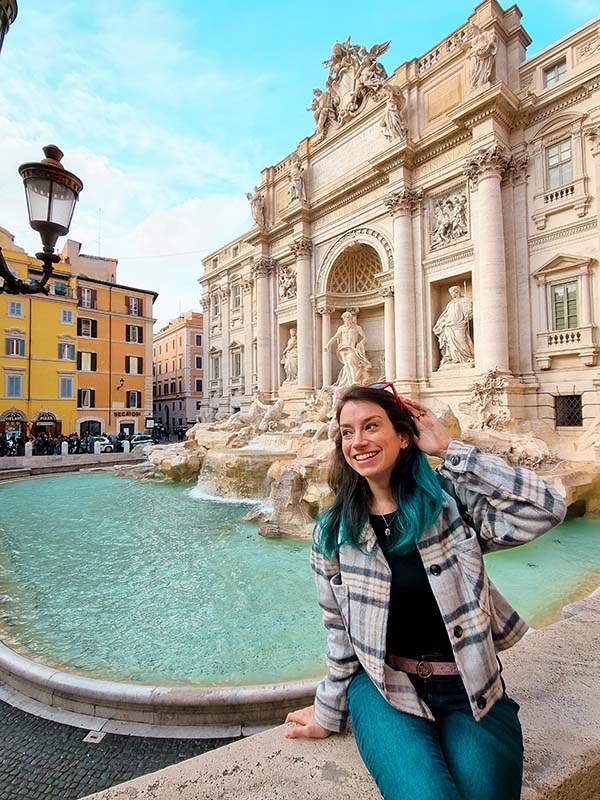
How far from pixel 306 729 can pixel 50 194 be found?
14.0 ft

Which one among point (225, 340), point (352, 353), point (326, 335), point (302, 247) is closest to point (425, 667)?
point (352, 353)

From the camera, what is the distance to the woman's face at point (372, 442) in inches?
56.7

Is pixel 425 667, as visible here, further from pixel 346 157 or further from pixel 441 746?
pixel 346 157

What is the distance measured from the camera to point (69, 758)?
255 cm

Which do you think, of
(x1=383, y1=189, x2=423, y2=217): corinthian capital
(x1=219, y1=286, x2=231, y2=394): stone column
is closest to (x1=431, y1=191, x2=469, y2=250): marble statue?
(x1=383, y1=189, x2=423, y2=217): corinthian capital

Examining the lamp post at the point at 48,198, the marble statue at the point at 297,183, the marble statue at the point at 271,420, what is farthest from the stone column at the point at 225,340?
the lamp post at the point at 48,198

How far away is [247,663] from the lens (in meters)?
3.50

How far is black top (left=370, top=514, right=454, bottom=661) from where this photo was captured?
4.36 feet

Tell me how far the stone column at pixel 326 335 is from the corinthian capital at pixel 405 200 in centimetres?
465

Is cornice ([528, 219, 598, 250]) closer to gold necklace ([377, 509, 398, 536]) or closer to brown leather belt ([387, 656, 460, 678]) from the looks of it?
gold necklace ([377, 509, 398, 536])

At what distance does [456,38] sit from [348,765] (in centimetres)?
1863

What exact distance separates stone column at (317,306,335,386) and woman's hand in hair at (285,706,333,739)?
53.1 ft

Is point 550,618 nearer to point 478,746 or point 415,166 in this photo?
point 478,746

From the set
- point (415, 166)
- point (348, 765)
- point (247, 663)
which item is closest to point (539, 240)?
point (415, 166)
